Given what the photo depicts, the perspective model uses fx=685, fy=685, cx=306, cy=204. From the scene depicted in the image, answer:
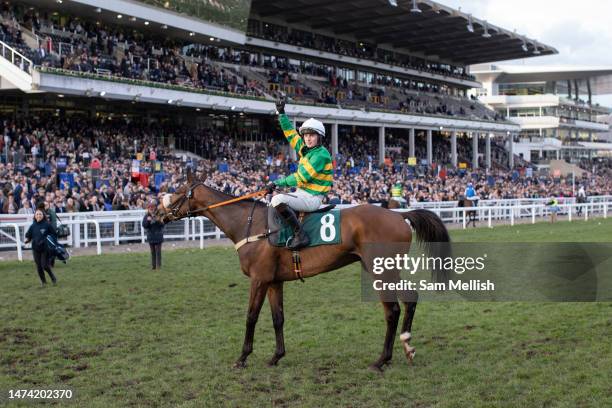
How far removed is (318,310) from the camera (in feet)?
27.5

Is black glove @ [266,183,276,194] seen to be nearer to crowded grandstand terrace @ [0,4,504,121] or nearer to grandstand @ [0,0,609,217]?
grandstand @ [0,0,609,217]

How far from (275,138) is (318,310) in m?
28.3

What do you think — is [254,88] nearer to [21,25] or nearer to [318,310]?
[21,25]

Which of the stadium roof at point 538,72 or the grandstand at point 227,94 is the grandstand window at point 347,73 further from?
the stadium roof at point 538,72

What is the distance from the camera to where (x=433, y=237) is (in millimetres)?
6438

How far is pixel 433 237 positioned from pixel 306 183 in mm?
1300

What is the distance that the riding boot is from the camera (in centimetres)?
616

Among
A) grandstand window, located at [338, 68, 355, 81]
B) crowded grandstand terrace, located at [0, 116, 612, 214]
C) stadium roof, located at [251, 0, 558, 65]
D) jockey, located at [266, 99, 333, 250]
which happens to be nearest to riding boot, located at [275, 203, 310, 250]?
jockey, located at [266, 99, 333, 250]

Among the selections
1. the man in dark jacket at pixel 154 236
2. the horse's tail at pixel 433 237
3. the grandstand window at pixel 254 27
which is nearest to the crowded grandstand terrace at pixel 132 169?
the man in dark jacket at pixel 154 236

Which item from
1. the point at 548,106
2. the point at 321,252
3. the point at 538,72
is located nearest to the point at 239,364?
the point at 321,252

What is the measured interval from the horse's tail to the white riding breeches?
2.74ft

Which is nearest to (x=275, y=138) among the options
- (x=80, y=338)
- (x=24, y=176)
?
(x=24, y=176)

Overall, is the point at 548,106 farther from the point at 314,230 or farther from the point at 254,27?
the point at 314,230

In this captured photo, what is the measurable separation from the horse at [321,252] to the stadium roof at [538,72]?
2985 inches
